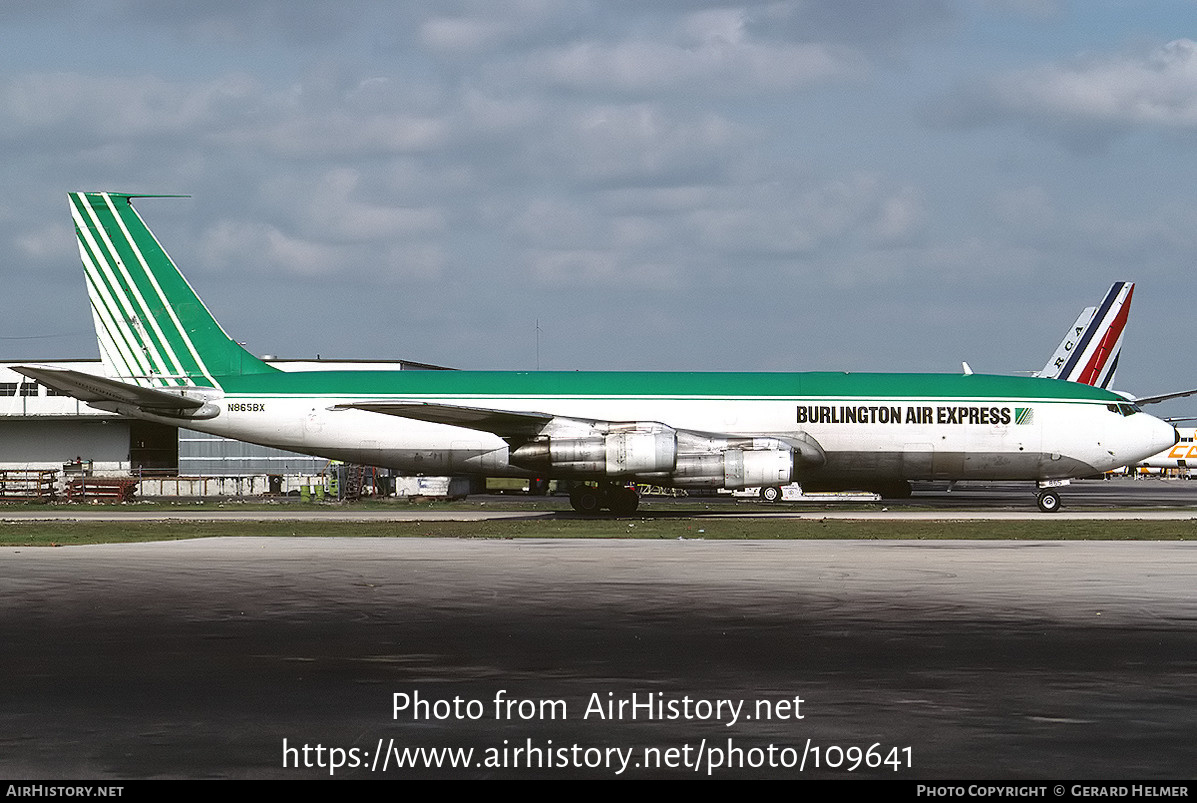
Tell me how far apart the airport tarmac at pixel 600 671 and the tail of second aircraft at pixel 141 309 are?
2330cm

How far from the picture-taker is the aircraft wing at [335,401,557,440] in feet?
133

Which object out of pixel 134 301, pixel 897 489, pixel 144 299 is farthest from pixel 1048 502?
pixel 134 301

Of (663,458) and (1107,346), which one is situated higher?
(1107,346)

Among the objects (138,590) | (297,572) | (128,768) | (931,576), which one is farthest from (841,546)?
(128,768)

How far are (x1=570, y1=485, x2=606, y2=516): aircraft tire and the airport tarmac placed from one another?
21.5 m

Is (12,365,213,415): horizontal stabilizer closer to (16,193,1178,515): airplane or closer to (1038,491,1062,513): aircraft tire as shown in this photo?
(16,193,1178,515): airplane

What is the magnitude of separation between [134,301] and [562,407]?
1555 cm

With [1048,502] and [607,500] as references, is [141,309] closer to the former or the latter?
[607,500]

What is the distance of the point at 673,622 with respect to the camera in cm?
1568

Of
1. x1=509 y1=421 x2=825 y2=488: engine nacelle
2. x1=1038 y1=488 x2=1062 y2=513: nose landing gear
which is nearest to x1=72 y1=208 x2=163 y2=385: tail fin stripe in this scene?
x1=509 y1=421 x2=825 y2=488: engine nacelle

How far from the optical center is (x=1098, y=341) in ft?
244

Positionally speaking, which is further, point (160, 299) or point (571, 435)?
point (160, 299)

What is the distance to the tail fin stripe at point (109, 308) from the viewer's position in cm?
4512
